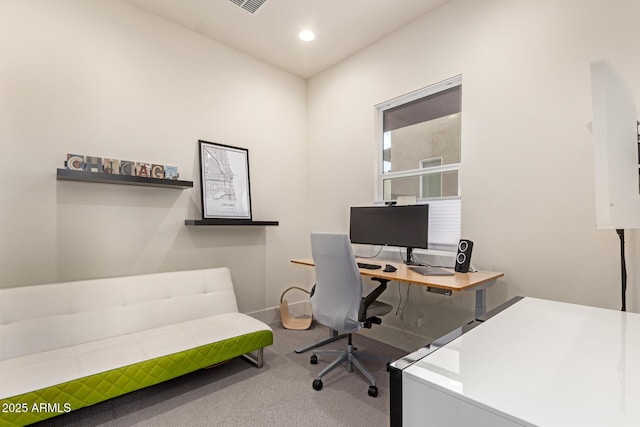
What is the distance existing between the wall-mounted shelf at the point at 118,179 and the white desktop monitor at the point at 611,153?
2.70 metres

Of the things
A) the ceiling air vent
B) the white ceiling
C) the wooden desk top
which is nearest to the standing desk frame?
the wooden desk top

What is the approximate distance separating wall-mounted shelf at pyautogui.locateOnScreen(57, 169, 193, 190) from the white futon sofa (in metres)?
0.77

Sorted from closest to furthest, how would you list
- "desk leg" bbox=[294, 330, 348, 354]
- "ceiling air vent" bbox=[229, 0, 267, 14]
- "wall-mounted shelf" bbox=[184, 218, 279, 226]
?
"ceiling air vent" bbox=[229, 0, 267, 14] < "desk leg" bbox=[294, 330, 348, 354] < "wall-mounted shelf" bbox=[184, 218, 279, 226]

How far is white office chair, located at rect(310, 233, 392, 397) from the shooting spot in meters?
2.09

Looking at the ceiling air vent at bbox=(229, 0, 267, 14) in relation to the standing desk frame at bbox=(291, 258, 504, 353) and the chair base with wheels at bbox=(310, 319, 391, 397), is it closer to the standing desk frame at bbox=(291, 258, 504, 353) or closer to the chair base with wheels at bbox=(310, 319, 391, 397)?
the standing desk frame at bbox=(291, 258, 504, 353)

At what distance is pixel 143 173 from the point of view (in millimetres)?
2588

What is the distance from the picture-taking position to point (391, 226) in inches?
110

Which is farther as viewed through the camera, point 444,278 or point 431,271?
point 431,271

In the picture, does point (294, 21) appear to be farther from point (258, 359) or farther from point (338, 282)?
point (258, 359)

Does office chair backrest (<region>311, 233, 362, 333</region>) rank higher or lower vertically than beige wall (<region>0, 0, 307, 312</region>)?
lower

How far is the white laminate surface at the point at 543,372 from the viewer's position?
0.57 meters

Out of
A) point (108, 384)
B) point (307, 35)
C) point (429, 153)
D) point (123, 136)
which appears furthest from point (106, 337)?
point (307, 35)

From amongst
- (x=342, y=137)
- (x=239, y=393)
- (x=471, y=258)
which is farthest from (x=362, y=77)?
(x=239, y=393)

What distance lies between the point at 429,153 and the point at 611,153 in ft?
6.67
